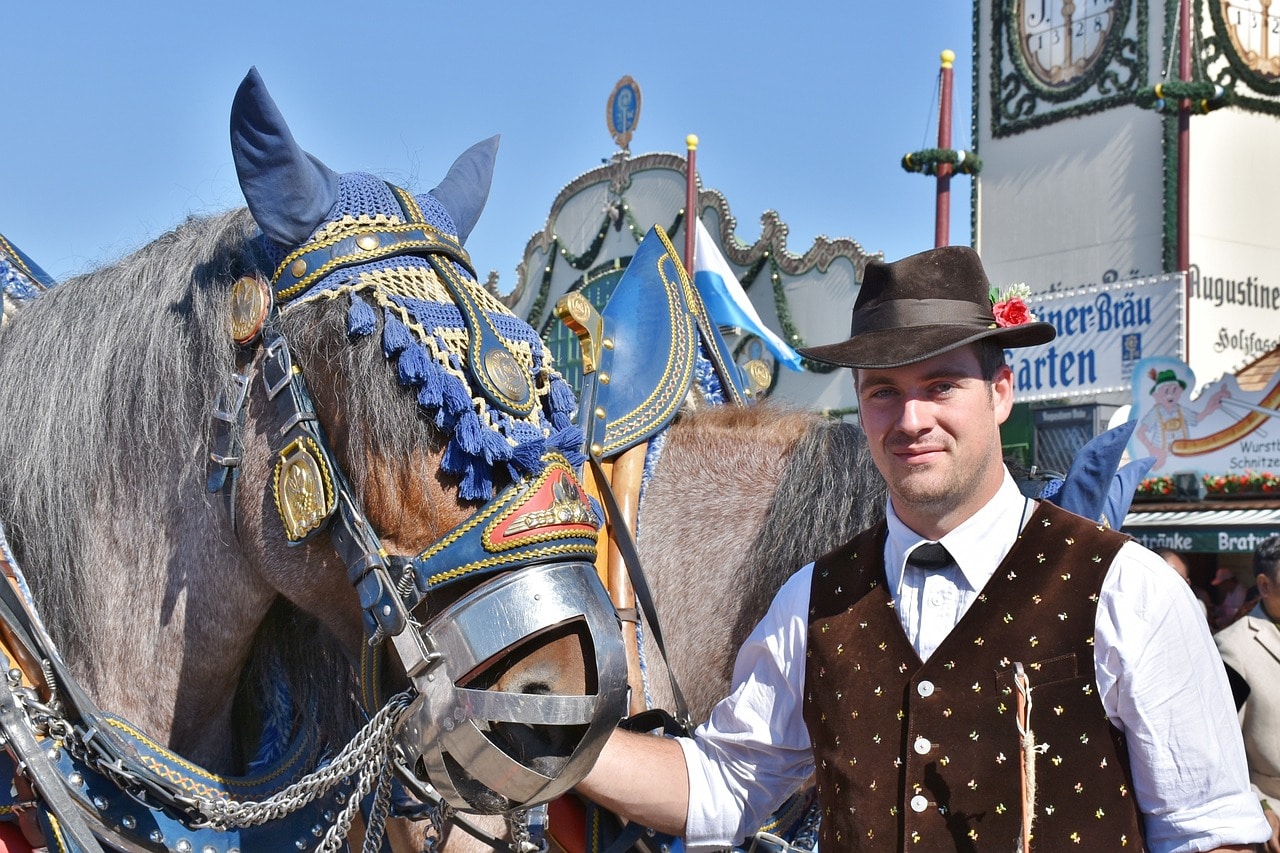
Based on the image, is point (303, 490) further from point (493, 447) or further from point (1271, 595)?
point (1271, 595)

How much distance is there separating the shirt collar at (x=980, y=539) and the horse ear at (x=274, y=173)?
1.01m

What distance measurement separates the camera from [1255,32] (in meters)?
11.2

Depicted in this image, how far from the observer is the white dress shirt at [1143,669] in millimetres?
1681

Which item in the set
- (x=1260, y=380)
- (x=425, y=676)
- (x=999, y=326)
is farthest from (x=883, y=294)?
(x=1260, y=380)

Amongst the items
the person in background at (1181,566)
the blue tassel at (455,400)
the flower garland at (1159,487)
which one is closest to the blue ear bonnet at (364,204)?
the blue tassel at (455,400)

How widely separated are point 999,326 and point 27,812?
159 centimetres

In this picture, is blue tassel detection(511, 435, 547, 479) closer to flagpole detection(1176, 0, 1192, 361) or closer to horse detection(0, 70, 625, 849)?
horse detection(0, 70, 625, 849)

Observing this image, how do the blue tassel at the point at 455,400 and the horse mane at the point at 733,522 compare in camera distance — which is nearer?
the blue tassel at the point at 455,400

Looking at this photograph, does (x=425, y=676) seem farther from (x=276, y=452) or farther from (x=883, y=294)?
(x=883, y=294)

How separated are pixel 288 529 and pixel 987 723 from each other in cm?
100

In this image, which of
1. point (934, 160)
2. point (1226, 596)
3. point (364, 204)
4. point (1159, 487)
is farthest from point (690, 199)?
point (364, 204)

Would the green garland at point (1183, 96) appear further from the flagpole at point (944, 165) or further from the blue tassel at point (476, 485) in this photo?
the blue tassel at point (476, 485)

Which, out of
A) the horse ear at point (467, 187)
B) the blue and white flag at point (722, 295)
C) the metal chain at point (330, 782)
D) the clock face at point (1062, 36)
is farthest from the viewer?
the clock face at point (1062, 36)

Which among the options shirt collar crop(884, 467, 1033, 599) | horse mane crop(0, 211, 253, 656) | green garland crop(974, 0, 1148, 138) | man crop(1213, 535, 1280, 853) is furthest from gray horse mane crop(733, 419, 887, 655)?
green garland crop(974, 0, 1148, 138)
